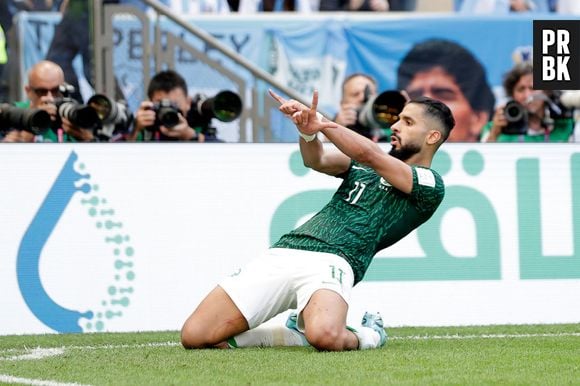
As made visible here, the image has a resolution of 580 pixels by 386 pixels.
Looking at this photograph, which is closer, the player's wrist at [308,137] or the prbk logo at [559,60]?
the player's wrist at [308,137]

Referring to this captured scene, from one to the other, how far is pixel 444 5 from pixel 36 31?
478 cm

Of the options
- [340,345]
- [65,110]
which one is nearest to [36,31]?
[65,110]

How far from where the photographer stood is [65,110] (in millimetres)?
10031

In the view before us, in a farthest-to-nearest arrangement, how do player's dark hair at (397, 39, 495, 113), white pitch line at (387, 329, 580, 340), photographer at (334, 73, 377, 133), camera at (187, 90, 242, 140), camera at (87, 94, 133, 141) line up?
1. player's dark hair at (397, 39, 495, 113)
2. photographer at (334, 73, 377, 133)
3. camera at (187, 90, 242, 140)
4. camera at (87, 94, 133, 141)
5. white pitch line at (387, 329, 580, 340)

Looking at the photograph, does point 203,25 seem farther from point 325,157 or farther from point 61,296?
point 325,157

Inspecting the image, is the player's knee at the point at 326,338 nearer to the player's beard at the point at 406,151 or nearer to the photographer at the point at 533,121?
the player's beard at the point at 406,151

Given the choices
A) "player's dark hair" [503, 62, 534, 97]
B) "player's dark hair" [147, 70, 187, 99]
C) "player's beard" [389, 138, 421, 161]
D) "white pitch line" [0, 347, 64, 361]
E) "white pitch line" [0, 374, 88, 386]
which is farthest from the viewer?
"player's dark hair" [503, 62, 534, 97]

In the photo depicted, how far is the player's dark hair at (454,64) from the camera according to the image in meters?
13.4

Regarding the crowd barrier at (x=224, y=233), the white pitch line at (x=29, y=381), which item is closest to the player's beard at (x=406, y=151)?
the crowd barrier at (x=224, y=233)

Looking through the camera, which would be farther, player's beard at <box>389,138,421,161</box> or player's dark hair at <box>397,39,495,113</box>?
player's dark hair at <box>397,39,495,113</box>

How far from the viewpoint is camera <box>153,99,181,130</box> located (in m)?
10.4

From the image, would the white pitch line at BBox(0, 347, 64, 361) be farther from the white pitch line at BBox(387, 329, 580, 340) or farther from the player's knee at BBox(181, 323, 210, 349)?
the white pitch line at BBox(387, 329, 580, 340)

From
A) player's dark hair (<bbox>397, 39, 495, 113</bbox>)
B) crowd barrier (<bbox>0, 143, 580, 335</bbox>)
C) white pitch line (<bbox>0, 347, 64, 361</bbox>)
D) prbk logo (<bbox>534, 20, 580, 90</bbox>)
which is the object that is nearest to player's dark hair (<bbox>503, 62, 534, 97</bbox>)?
prbk logo (<bbox>534, 20, 580, 90</bbox>)

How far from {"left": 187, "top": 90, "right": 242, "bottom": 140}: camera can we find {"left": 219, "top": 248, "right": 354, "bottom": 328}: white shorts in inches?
122
